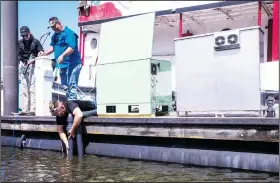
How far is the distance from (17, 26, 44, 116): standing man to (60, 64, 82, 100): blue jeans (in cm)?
204

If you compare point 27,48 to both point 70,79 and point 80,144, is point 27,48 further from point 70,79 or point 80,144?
point 80,144

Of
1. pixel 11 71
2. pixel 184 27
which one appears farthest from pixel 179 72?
pixel 184 27

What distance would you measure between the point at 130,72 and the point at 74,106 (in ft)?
4.16

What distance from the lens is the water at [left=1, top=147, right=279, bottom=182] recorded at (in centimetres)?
443

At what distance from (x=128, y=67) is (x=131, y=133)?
1.22m

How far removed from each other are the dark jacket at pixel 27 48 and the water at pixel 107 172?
373cm

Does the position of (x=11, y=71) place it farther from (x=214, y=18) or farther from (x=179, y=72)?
(x=214, y=18)

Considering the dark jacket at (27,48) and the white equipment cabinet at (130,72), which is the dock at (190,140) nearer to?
the white equipment cabinet at (130,72)

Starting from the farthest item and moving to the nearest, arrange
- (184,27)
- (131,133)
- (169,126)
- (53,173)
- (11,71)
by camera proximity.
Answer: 1. (184,27)
2. (11,71)
3. (131,133)
4. (169,126)
5. (53,173)

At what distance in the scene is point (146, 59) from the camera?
6.00 meters

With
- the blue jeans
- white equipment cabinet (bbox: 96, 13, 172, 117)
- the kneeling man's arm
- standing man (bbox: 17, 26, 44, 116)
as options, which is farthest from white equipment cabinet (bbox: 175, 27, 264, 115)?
standing man (bbox: 17, 26, 44, 116)

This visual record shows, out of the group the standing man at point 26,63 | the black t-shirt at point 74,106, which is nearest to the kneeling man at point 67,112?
the black t-shirt at point 74,106

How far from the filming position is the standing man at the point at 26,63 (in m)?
8.78

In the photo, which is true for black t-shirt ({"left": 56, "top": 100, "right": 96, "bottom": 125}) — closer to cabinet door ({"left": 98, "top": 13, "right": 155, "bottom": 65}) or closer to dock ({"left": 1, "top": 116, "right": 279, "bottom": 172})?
dock ({"left": 1, "top": 116, "right": 279, "bottom": 172})
